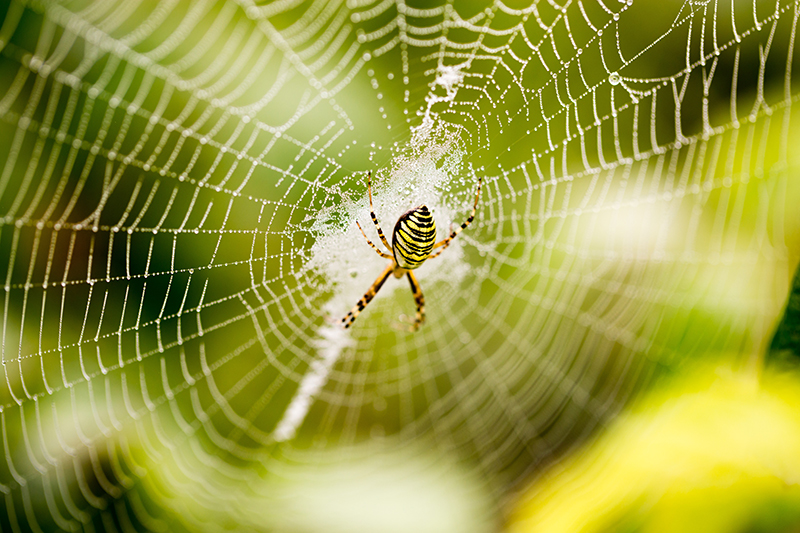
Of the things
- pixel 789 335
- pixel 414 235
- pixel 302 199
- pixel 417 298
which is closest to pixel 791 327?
pixel 789 335

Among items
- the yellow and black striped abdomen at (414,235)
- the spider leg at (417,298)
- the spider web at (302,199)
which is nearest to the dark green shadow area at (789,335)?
the spider web at (302,199)

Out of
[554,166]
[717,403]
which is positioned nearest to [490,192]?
[554,166]

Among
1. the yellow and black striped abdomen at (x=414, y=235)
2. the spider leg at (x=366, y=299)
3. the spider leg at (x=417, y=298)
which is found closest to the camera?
the yellow and black striped abdomen at (x=414, y=235)

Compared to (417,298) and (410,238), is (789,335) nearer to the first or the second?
(410,238)

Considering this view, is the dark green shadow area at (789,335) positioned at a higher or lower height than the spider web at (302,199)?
lower

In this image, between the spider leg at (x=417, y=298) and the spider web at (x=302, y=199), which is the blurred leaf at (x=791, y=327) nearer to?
the spider web at (x=302, y=199)
